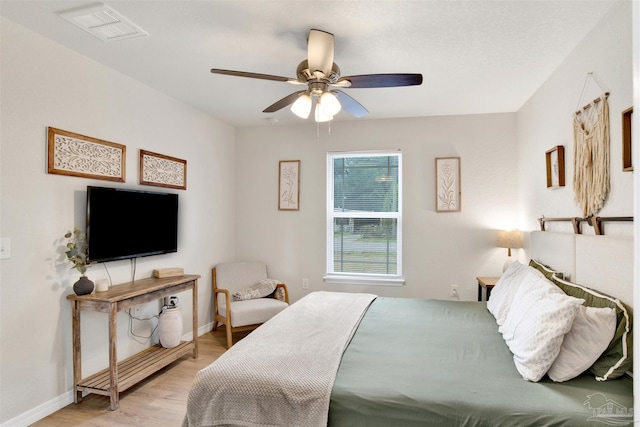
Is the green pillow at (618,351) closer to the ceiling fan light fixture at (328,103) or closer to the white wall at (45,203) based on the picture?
the ceiling fan light fixture at (328,103)

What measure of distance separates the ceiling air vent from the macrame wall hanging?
2.85 metres

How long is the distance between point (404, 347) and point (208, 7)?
222cm

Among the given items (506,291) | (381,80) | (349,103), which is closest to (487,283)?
(506,291)

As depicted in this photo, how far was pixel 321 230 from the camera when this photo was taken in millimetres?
4574

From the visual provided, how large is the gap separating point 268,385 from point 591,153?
2.35 meters

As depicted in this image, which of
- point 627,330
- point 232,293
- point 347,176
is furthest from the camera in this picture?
point 347,176

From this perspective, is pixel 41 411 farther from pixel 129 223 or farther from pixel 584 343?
pixel 584 343

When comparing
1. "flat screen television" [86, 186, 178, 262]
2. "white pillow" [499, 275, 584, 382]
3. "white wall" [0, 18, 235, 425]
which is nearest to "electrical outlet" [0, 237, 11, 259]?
"white wall" [0, 18, 235, 425]

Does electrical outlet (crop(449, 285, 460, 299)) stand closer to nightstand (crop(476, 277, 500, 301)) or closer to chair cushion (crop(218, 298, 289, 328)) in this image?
nightstand (crop(476, 277, 500, 301))

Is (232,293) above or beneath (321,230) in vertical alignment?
beneath

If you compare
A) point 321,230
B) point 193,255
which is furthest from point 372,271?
point 193,255

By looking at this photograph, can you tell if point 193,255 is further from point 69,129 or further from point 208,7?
point 208,7

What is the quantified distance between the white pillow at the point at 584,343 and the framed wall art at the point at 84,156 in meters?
3.18

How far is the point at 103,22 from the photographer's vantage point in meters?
2.22
